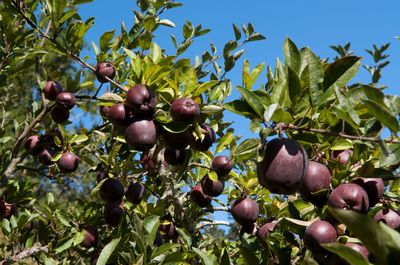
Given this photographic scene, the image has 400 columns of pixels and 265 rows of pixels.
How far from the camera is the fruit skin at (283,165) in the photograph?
4.54ft

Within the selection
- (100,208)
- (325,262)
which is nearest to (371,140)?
(325,262)

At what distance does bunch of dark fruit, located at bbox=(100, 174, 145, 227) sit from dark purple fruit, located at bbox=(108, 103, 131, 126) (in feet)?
2.26

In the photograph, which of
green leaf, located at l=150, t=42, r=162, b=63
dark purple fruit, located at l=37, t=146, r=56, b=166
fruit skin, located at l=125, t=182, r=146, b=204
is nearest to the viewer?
green leaf, located at l=150, t=42, r=162, b=63

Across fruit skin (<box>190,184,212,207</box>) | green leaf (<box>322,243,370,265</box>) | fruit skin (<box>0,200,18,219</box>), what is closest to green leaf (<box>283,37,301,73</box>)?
green leaf (<box>322,243,370,265</box>)

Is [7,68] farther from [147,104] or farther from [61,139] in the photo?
[147,104]

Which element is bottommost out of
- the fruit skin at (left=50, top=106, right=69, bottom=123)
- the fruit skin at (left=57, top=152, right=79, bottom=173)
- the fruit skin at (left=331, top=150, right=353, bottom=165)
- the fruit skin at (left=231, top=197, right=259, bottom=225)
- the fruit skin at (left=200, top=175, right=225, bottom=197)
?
the fruit skin at (left=231, top=197, right=259, bottom=225)

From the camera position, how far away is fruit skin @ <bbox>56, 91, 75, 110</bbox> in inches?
104

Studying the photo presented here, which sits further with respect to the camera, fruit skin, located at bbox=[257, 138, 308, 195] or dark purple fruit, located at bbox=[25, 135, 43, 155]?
dark purple fruit, located at bbox=[25, 135, 43, 155]

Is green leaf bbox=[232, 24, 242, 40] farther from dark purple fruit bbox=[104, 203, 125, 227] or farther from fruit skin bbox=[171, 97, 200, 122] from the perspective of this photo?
fruit skin bbox=[171, 97, 200, 122]

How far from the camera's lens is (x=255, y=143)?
1.99 metres

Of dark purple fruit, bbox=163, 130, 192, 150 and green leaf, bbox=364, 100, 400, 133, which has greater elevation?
green leaf, bbox=364, 100, 400, 133

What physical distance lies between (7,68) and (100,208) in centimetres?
121

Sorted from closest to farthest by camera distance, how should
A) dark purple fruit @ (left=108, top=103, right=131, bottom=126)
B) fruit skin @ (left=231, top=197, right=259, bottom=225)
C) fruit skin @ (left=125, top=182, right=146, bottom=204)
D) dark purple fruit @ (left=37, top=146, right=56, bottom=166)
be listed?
dark purple fruit @ (left=108, top=103, right=131, bottom=126) → fruit skin @ (left=231, top=197, right=259, bottom=225) → fruit skin @ (left=125, top=182, right=146, bottom=204) → dark purple fruit @ (left=37, top=146, right=56, bottom=166)

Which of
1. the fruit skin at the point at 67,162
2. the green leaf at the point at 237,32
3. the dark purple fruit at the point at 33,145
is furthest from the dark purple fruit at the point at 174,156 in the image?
the green leaf at the point at 237,32
